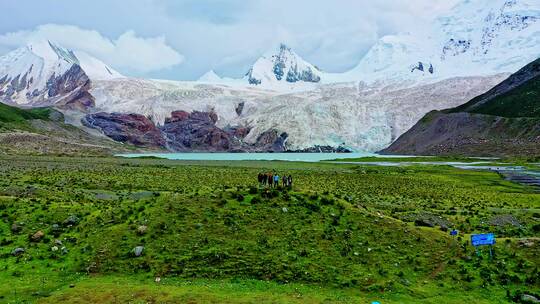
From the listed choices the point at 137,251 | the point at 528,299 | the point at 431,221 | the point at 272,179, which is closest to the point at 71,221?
the point at 137,251

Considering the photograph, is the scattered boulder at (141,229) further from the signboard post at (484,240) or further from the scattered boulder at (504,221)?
the scattered boulder at (504,221)

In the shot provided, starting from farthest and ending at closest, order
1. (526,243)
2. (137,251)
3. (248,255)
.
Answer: (526,243) < (137,251) < (248,255)

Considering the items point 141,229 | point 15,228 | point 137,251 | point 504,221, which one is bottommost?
point 137,251

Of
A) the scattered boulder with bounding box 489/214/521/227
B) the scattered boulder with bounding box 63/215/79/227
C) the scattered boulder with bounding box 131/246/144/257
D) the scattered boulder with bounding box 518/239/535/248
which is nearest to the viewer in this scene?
the scattered boulder with bounding box 131/246/144/257

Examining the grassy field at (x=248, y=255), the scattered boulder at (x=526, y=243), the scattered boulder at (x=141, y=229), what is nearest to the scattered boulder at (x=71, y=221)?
the grassy field at (x=248, y=255)

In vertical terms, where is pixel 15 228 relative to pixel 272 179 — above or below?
below

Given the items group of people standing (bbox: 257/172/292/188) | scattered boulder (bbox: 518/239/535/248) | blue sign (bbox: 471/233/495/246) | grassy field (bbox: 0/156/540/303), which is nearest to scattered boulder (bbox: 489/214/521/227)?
grassy field (bbox: 0/156/540/303)

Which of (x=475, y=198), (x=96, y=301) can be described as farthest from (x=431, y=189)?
(x=96, y=301)

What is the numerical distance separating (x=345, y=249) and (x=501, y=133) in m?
185

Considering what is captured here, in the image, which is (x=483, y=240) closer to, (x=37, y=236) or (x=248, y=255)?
(x=248, y=255)

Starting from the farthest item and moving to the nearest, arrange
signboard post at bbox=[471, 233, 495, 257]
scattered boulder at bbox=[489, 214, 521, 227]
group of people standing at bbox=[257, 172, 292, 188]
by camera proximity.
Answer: scattered boulder at bbox=[489, 214, 521, 227]
group of people standing at bbox=[257, 172, 292, 188]
signboard post at bbox=[471, 233, 495, 257]

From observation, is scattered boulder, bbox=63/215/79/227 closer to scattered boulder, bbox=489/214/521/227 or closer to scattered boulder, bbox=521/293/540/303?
scattered boulder, bbox=521/293/540/303

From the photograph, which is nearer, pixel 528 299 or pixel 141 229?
pixel 528 299

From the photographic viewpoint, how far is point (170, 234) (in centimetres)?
2512
